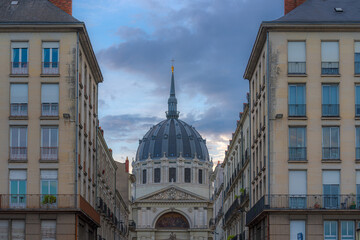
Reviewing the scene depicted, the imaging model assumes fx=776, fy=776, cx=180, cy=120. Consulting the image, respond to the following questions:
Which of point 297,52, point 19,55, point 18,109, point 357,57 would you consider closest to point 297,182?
point 297,52

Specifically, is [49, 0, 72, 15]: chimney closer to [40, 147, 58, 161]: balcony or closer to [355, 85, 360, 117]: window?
[40, 147, 58, 161]: balcony

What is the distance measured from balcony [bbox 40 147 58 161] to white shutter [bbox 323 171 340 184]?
1478 cm

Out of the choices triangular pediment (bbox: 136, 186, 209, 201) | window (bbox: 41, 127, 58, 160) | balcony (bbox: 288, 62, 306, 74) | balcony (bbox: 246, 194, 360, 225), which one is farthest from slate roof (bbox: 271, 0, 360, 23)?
triangular pediment (bbox: 136, 186, 209, 201)

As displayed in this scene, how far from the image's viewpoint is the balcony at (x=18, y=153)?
42.7 meters

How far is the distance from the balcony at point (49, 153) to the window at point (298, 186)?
12974 mm

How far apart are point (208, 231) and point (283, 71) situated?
138809 millimetres

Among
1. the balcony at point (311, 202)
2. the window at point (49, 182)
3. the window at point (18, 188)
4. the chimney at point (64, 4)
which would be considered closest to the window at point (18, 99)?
the window at point (18, 188)

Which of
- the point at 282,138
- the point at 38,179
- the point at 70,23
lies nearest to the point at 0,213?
the point at 38,179

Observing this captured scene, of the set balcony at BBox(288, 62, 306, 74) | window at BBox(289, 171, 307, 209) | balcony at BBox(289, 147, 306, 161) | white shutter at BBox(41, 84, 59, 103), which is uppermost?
balcony at BBox(288, 62, 306, 74)

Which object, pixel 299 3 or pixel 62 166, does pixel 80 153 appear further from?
pixel 299 3

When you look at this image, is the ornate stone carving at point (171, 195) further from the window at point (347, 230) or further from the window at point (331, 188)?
the window at point (347, 230)

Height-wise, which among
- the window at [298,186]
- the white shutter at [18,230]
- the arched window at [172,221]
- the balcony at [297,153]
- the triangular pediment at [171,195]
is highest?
the triangular pediment at [171,195]

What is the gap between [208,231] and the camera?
7037 inches

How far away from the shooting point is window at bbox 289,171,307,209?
137ft
